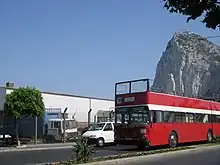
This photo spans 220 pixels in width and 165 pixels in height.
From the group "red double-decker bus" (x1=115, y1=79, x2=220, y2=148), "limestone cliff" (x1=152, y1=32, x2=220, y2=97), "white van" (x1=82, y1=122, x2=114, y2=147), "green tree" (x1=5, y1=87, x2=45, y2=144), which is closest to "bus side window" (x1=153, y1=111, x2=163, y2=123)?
"red double-decker bus" (x1=115, y1=79, x2=220, y2=148)

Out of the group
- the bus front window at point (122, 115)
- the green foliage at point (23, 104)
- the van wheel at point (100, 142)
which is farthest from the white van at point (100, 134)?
the bus front window at point (122, 115)

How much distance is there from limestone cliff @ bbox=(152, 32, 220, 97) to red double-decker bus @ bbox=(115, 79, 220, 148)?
85.8m

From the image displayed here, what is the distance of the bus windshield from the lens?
2369 cm

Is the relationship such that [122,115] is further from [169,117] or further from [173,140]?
[173,140]

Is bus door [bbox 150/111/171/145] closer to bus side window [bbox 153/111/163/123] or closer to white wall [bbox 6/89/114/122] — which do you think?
bus side window [bbox 153/111/163/123]

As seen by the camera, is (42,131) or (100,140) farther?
(42,131)

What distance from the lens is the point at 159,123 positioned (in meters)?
24.5

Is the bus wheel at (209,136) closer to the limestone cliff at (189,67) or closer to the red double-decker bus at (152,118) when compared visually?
the red double-decker bus at (152,118)

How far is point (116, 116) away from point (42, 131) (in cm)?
1720

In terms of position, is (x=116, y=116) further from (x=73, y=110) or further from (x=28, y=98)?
(x=73, y=110)

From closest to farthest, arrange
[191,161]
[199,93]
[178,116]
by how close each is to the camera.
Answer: [191,161], [178,116], [199,93]

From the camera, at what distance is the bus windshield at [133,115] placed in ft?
77.7

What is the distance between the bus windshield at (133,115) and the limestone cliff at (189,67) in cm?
8923

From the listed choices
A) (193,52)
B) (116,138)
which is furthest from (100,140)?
(193,52)
